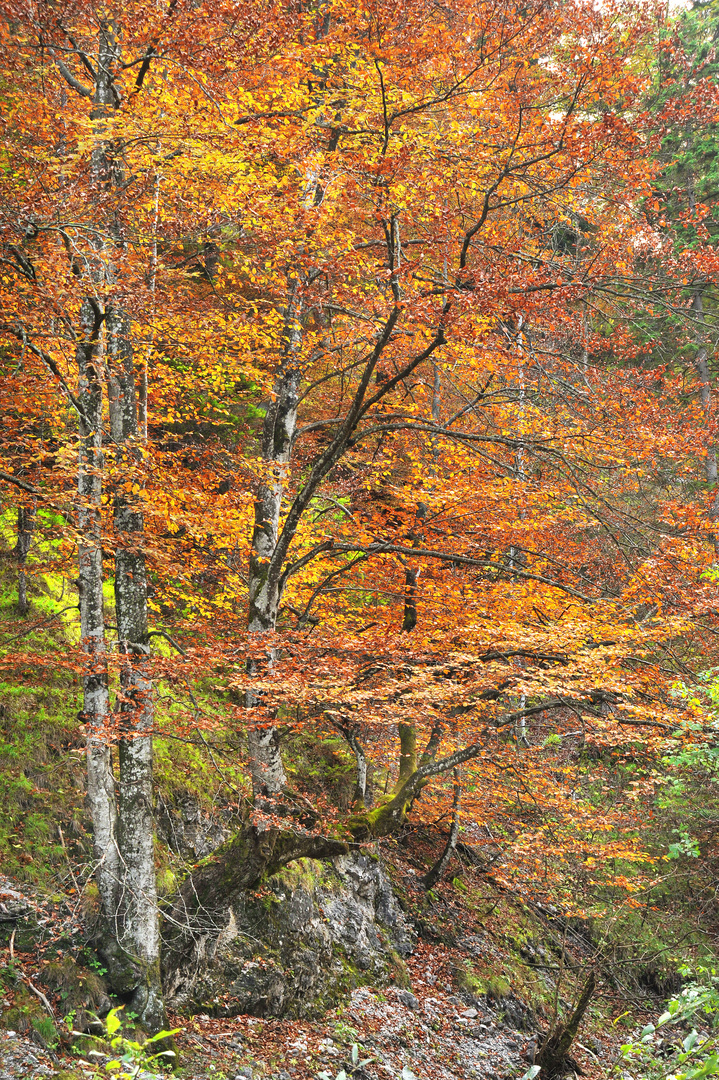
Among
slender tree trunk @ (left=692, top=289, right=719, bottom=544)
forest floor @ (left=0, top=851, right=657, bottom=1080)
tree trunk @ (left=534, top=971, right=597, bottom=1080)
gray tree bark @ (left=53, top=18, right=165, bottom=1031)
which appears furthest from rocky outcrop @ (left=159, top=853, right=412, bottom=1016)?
slender tree trunk @ (left=692, top=289, right=719, bottom=544)

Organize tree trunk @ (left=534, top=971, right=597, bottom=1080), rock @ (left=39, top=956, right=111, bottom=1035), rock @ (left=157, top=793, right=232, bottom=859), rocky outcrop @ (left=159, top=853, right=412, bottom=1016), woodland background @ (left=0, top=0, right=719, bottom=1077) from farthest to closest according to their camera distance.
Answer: tree trunk @ (left=534, top=971, right=597, bottom=1080), rock @ (left=157, top=793, right=232, bottom=859), rocky outcrop @ (left=159, top=853, right=412, bottom=1016), woodland background @ (left=0, top=0, right=719, bottom=1077), rock @ (left=39, top=956, right=111, bottom=1035)

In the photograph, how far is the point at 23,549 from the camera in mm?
9625

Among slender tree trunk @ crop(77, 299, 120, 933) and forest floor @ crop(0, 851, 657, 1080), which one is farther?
slender tree trunk @ crop(77, 299, 120, 933)

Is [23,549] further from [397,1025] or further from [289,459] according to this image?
[397,1025]

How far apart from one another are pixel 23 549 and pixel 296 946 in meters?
6.37

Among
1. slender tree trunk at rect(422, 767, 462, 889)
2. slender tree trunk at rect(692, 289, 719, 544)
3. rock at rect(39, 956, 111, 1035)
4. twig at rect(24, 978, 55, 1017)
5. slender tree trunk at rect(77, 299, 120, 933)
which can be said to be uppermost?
slender tree trunk at rect(692, 289, 719, 544)

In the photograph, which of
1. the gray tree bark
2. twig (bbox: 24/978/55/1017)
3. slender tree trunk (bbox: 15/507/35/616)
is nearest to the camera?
twig (bbox: 24/978/55/1017)

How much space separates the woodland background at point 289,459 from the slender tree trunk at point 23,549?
0.15m

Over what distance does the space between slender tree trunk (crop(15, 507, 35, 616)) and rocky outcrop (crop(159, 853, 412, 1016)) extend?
14.9 ft

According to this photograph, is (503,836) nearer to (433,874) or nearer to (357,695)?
(433,874)

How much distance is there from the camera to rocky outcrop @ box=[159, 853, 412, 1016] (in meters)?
7.90

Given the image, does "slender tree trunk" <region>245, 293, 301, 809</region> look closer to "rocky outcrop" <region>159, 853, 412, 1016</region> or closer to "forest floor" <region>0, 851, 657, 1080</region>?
"rocky outcrop" <region>159, 853, 412, 1016</region>

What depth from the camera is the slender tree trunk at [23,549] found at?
9270 millimetres

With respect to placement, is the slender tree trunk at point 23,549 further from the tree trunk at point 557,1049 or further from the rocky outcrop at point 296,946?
the tree trunk at point 557,1049
